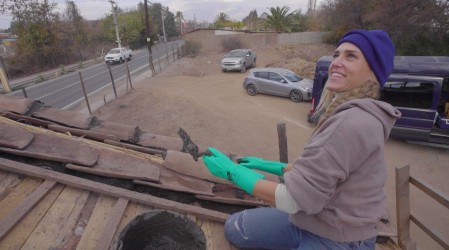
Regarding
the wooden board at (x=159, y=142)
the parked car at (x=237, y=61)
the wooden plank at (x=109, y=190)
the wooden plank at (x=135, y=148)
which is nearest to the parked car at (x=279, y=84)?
the parked car at (x=237, y=61)

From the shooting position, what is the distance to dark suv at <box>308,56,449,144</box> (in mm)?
6785

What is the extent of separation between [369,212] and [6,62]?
32555mm

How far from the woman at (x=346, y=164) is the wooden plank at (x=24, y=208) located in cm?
169

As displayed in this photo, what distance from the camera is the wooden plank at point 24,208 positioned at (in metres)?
2.01

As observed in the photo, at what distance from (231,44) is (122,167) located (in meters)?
31.6

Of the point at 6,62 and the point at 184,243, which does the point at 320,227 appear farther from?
the point at 6,62

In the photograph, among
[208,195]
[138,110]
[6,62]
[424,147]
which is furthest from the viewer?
[6,62]

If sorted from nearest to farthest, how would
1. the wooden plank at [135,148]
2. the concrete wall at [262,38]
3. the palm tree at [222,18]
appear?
the wooden plank at [135,148] → the concrete wall at [262,38] → the palm tree at [222,18]

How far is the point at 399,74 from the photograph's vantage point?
712cm

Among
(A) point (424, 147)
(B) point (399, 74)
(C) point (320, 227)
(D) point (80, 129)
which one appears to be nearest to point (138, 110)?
(D) point (80, 129)

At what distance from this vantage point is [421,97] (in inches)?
276

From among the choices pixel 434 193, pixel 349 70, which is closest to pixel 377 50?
pixel 349 70

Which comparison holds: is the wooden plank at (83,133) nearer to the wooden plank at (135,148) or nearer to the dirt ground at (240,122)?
the wooden plank at (135,148)

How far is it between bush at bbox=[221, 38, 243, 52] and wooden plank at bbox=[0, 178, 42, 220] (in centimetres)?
3197
